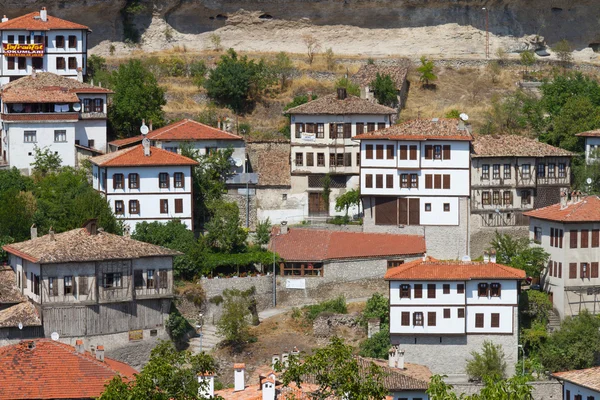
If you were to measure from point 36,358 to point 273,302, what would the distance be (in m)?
16.1

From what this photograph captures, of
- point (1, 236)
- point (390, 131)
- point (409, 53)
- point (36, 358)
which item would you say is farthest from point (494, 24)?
point (36, 358)

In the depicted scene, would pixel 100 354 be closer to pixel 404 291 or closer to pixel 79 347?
pixel 79 347

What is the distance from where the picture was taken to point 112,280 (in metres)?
73.7

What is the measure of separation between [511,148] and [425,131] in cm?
430

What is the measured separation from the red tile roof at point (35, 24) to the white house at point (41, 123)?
5.41 metres

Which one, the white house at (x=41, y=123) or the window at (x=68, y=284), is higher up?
the white house at (x=41, y=123)

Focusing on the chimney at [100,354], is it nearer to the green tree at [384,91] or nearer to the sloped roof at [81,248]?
the sloped roof at [81,248]

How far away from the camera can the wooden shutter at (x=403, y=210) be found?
83.0m

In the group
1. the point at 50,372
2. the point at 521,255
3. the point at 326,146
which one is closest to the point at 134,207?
the point at 326,146

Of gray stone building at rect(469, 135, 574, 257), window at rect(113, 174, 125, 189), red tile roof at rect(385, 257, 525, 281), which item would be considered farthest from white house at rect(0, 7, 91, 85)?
red tile roof at rect(385, 257, 525, 281)

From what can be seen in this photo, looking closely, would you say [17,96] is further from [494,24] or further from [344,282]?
[494,24]

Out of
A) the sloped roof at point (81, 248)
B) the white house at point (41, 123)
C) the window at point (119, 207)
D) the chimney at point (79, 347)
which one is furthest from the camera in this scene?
the white house at point (41, 123)

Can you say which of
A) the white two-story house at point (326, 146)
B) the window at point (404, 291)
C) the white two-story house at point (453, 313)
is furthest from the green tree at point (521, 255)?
the white two-story house at point (326, 146)

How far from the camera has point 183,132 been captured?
86.9 metres
